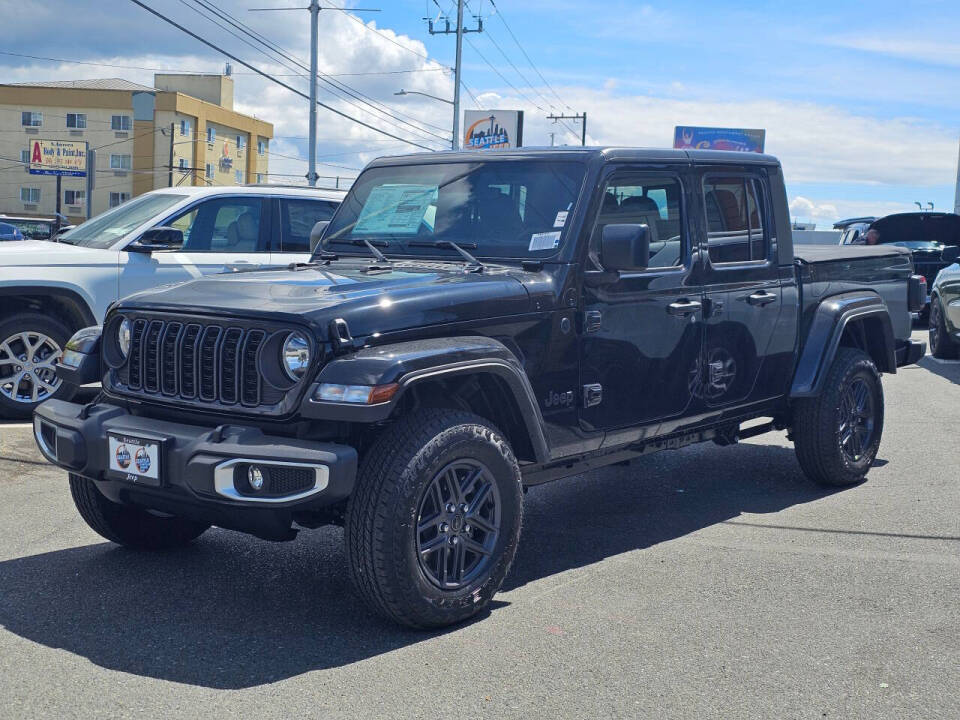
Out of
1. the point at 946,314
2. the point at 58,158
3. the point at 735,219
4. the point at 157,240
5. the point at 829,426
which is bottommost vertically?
the point at 829,426

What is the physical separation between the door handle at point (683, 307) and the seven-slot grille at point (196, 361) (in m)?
2.21

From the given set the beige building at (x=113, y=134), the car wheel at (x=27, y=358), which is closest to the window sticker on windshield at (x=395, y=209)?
the car wheel at (x=27, y=358)

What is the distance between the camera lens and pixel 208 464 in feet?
13.1

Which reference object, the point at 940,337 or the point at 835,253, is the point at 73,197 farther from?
the point at 835,253

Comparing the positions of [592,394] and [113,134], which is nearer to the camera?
[592,394]

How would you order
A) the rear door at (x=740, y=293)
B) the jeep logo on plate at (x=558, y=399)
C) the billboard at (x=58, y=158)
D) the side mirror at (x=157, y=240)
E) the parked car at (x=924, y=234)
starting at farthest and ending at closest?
the billboard at (x=58, y=158), the parked car at (x=924, y=234), the side mirror at (x=157, y=240), the rear door at (x=740, y=293), the jeep logo on plate at (x=558, y=399)

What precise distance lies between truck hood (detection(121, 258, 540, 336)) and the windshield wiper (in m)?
0.06

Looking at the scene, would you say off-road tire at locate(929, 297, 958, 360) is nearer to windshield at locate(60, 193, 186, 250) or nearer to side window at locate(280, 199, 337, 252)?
side window at locate(280, 199, 337, 252)

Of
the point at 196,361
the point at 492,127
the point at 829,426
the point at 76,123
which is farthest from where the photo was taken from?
the point at 76,123

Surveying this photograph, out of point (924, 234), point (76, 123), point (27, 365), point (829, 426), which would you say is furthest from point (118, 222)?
point (76, 123)

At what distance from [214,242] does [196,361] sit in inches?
207

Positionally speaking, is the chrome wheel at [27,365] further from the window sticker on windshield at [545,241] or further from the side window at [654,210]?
the side window at [654,210]

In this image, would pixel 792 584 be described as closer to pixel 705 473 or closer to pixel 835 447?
pixel 835 447

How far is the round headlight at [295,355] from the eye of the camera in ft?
13.7
